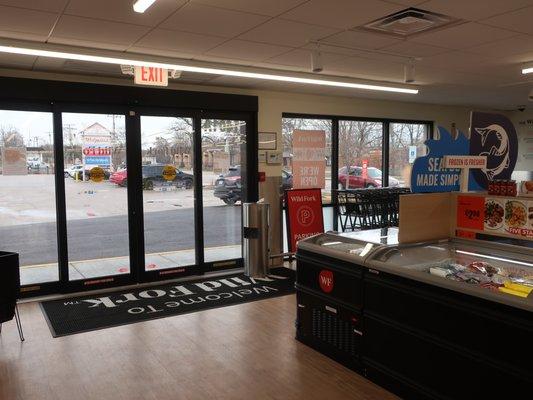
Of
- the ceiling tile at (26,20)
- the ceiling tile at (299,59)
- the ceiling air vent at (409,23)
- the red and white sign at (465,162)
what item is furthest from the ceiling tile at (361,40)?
the ceiling tile at (26,20)

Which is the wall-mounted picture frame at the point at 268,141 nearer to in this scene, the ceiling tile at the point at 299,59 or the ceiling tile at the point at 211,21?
the ceiling tile at the point at 299,59

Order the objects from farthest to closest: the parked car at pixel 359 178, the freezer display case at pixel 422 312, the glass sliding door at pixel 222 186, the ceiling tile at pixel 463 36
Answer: the parked car at pixel 359 178, the glass sliding door at pixel 222 186, the ceiling tile at pixel 463 36, the freezer display case at pixel 422 312

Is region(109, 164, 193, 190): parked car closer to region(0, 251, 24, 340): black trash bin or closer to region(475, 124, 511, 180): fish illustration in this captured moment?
region(0, 251, 24, 340): black trash bin

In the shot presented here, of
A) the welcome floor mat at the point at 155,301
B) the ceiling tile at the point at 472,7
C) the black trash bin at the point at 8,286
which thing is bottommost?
the welcome floor mat at the point at 155,301

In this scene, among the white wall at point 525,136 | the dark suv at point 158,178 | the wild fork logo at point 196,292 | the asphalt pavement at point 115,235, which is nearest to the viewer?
the wild fork logo at point 196,292

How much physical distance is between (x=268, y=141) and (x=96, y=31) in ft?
11.0

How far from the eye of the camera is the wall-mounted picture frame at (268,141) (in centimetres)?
687

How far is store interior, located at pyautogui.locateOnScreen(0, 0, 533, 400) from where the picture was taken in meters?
3.20

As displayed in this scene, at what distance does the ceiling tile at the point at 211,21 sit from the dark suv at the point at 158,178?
2.51 metres

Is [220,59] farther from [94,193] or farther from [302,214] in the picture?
[302,214]

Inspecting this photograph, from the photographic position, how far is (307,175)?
763cm

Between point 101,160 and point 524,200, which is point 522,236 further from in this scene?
point 101,160

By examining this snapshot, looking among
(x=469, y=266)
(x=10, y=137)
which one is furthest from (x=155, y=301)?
(x=469, y=266)

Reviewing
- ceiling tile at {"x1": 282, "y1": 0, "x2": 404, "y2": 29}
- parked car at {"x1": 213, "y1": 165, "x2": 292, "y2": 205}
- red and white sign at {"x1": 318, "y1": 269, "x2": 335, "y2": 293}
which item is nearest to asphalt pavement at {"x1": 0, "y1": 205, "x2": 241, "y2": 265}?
parked car at {"x1": 213, "y1": 165, "x2": 292, "y2": 205}
